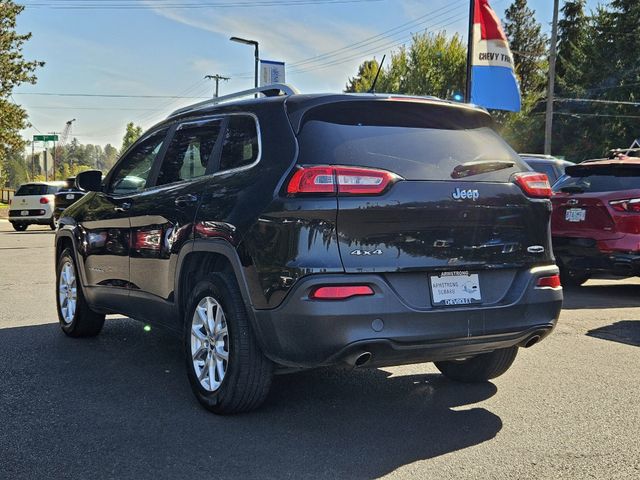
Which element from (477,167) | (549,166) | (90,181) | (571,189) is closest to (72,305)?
(90,181)

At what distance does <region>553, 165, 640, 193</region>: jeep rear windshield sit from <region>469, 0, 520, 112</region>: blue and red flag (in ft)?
14.7

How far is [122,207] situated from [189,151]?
88cm

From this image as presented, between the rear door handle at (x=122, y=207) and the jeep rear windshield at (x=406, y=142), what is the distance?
1992 mm

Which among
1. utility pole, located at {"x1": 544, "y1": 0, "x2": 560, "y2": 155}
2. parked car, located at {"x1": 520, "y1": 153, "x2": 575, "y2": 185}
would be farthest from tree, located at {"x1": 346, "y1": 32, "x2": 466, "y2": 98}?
parked car, located at {"x1": 520, "y1": 153, "x2": 575, "y2": 185}

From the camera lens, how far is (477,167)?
3662 millimetres

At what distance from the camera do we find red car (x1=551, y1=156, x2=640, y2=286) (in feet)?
26.0

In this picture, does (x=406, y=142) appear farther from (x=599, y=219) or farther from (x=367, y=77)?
(x=367, y=77)

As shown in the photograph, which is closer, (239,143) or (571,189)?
(239,143)

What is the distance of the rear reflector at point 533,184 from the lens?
3.78 m

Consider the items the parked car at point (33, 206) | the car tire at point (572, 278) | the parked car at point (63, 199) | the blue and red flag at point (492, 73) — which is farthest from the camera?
the parked car at point (33, 206)

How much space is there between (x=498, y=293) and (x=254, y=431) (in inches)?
61.0

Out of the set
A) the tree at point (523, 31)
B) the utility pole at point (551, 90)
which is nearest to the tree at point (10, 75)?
the utility pole at point (551, 90)

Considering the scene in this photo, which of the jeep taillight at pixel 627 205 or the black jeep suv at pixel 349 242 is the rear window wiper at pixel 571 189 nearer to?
the jeep taillight at pixel 627 205

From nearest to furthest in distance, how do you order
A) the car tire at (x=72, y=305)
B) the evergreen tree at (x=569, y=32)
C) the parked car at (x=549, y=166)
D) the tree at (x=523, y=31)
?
1. the car tire at (x=72, y=305)
2. the parked car at (x=549, y=166)
3. the evergreen tree at (x=569, y=32)
4. the tree at (x=523, y=31)
